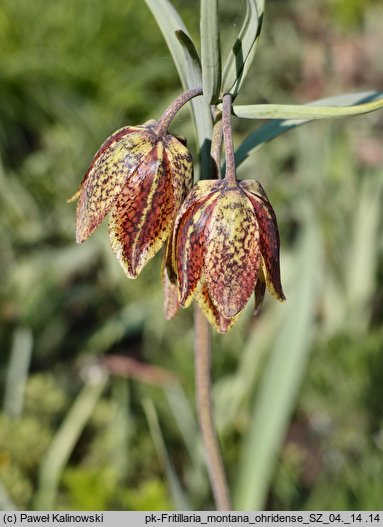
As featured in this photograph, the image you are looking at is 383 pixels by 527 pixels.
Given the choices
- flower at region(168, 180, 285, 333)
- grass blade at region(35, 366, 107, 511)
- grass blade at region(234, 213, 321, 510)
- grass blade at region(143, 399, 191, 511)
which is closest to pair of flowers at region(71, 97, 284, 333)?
flower at region(168, 180, 285, 333)

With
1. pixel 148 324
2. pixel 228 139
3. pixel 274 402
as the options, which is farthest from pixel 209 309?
pixel 148 324

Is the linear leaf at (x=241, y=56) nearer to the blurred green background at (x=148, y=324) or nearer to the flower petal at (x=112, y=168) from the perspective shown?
the flower petal at (x=112, y=168)

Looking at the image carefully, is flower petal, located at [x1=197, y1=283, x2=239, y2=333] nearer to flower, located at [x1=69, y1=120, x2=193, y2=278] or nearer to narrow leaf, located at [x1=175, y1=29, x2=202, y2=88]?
flower, located at [x1=69, y1=120, x2=193, y2=278]

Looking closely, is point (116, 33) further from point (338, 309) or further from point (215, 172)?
point (215, 172)

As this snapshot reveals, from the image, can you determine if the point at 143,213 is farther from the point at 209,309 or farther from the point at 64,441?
the point at 64,441

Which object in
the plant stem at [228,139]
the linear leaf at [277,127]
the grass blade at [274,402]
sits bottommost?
the grass blade at [274,402]

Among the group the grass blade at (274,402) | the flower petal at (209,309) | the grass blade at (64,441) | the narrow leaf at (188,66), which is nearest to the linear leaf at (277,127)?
the narrow leaf at (188,66)

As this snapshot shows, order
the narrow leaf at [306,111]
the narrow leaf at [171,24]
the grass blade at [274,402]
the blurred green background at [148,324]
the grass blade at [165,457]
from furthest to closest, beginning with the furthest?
the blurred green background at [148,324], the grass blade at [274,402], the grass blade at [165,457], the narrow leaf at [171,24], the narrow leaf at [306,111]

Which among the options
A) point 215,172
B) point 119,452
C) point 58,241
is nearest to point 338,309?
point 119,452
